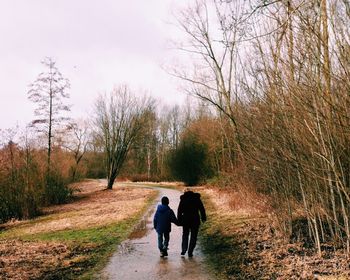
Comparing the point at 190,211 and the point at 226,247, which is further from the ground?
the point at 190,211

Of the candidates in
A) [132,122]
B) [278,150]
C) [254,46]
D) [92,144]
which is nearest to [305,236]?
[278,150]

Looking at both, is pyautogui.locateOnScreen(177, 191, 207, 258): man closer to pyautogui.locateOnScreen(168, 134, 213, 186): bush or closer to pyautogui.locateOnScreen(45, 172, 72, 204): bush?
pyautogui.locateOnScreen(45, 172, 72, 204): bush

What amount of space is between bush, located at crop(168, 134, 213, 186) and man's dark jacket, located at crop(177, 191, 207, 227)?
27676 mm

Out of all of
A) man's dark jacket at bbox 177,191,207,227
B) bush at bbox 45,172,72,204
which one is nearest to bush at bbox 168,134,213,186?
Answer: bush at bbox 45,172,72,204

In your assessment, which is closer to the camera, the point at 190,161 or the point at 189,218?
the point at 189,218

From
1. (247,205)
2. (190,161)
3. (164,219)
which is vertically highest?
(190,161)

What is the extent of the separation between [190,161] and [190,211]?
31291 millimetres

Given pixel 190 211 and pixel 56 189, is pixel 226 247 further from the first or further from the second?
pixel 56 189

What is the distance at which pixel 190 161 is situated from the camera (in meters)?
40.4

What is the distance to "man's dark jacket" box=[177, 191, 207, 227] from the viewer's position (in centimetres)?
911

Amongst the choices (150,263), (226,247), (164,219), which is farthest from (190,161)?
(150,263)

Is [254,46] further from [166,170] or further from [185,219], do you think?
[166,170]

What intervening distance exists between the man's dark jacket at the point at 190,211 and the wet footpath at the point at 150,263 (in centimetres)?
88

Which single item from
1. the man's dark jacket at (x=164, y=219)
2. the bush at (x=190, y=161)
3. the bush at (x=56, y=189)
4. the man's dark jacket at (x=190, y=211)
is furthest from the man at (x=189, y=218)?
the bush at (x=190, y=161)
